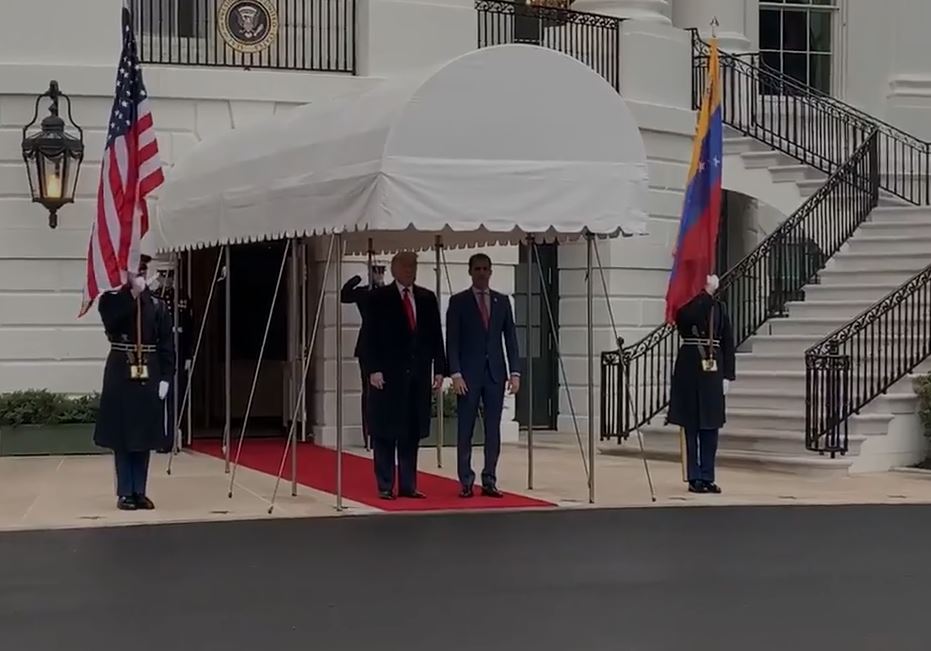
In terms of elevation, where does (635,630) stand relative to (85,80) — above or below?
below

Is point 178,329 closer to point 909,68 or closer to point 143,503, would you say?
point 143,503

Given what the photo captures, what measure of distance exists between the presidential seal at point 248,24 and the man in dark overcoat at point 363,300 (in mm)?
3303

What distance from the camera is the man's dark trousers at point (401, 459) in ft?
42.2

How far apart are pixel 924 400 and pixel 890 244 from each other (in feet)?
14.5

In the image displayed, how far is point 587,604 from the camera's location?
8.60m

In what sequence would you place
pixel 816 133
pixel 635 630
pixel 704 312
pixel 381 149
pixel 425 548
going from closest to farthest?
pixel 635 630
pixel 425 548
pixel 381 149
pixel 704 312
pixel 816 133

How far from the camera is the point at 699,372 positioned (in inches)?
536

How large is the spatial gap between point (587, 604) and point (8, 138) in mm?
10862

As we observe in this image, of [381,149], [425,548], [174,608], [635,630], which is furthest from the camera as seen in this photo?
[381,149]

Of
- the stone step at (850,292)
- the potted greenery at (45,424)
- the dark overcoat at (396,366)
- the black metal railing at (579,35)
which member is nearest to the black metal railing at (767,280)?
the stone step at (850,292)

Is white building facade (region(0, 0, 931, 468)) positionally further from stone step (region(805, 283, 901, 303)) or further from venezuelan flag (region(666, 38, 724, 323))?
venezuelan flag (region(666, 38, 724, 323))

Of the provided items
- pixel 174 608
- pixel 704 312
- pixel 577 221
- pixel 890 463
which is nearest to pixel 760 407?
pixel 890 463

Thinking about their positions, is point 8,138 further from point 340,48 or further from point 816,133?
point 816,133

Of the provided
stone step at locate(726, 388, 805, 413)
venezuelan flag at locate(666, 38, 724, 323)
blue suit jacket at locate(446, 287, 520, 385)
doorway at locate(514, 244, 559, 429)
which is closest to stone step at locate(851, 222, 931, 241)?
A: stone step at locate(726, 388, 805, 413)
